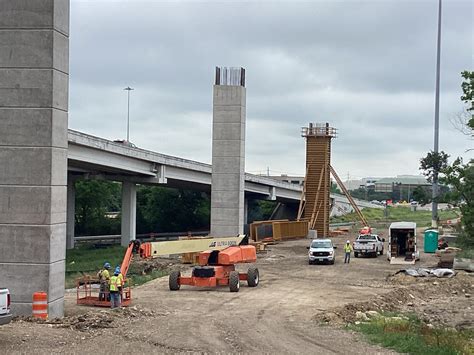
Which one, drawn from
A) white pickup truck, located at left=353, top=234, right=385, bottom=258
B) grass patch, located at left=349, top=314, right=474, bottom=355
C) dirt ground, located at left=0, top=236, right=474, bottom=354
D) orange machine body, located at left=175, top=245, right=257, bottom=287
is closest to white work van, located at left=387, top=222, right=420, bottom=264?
white pickup truck, located at left=353, top=234, right=385, bottom=258

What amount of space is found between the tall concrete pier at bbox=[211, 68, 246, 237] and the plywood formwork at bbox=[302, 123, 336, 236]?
58.8 feet

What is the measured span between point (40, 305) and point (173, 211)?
84.1m

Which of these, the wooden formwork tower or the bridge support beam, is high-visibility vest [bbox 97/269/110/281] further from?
the wooden formwork tower

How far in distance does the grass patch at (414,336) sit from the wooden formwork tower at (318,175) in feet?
166

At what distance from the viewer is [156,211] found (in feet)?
348

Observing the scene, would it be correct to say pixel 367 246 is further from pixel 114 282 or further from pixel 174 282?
pixel 114 282

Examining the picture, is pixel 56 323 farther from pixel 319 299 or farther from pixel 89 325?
pixel 319 299

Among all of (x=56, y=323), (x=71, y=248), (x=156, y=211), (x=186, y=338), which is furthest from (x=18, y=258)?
(x=156, y=211)

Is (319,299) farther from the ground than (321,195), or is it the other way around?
(321,195)

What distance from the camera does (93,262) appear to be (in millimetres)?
58312

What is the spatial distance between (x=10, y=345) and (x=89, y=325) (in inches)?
150

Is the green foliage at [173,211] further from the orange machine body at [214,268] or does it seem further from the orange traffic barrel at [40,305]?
the orange traffic barrel at [40,305]

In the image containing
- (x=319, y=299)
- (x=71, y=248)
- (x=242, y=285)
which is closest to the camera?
(x=319, y=299)

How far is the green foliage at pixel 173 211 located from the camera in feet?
348
